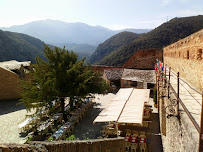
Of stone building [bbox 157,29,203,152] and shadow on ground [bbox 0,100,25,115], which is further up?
stone building [bbox 157,29,203,152]

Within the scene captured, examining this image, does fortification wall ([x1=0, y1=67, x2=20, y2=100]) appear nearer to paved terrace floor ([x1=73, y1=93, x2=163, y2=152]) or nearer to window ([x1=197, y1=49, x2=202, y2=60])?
paved terrace floor ([x1=73, y1=93, x2=163, y2=152])

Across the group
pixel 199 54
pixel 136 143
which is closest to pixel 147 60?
pixel 199 54

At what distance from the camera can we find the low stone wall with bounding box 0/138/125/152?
3.86m

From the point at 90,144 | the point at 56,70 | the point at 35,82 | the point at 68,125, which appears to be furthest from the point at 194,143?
the point at 35,82

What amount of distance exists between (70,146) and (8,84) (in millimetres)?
15304

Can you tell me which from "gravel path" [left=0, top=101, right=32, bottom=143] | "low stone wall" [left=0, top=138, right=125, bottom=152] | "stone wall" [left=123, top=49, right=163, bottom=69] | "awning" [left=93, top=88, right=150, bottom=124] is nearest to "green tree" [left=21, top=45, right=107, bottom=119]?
"gravel path" [left=0, top=101, right=32, bottom=143]

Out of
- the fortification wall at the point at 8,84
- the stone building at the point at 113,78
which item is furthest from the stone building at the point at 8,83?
the stone building at the point at 113,78

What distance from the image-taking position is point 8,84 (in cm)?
1698

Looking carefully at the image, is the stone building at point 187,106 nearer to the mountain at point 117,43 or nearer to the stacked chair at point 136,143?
the stacked chair at point 136,143

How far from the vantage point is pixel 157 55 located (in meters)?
23.0

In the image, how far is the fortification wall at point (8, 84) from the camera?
16.8 meters

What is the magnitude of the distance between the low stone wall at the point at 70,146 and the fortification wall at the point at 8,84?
14.8 m

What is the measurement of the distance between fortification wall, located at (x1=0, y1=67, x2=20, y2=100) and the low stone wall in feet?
48.5

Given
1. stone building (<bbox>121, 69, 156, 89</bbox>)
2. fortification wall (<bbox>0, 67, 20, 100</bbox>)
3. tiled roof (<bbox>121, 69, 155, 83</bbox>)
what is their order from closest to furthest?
fortification wall (<bbox>0, 67, 20, 100</bbox>) → stone building (<bbox>121, 69, 156, 89</bbox>) → tiled roof (<bbox>121, 69, 155, 83</bbox>)
